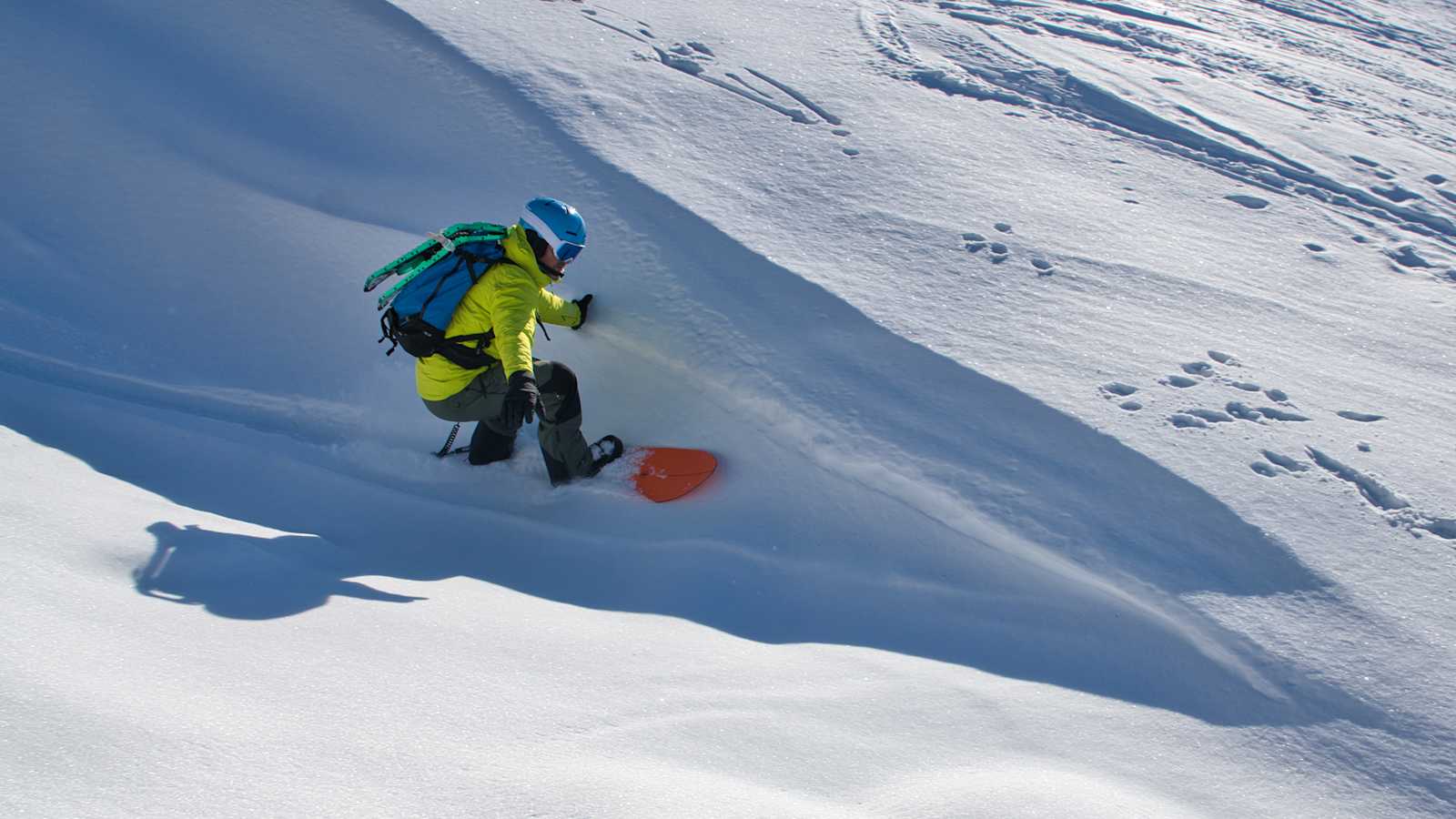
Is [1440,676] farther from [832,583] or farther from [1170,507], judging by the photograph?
[832,583]

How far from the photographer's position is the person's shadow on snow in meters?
3.04

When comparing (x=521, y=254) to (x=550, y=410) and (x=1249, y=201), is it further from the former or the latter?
(x=1249, y=201)

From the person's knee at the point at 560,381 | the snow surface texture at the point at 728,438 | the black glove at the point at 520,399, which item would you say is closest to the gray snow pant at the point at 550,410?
the person's knee at the point at 560,381

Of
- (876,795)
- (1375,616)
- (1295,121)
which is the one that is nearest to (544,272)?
(876,795)

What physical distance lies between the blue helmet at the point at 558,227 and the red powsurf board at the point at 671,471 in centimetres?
99

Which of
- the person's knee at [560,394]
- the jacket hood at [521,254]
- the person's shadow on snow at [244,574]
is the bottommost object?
the person's shadow on snow at [244,574]

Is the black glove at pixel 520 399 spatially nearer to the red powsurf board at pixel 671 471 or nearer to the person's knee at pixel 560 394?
the person's knee at pixel 560 394

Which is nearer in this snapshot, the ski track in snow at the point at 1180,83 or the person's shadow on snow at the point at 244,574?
the person's shadow on snow at the point at 244,574

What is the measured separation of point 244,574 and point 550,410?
145cm

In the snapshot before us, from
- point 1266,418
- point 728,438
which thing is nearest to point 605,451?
point 728,438

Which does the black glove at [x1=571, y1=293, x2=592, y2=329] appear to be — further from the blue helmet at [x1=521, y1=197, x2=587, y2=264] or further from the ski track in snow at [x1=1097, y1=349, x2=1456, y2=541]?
the ski track in snow at [x1=1097, y1=349, x2=1456, y2=541]

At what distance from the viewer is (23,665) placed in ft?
7.02

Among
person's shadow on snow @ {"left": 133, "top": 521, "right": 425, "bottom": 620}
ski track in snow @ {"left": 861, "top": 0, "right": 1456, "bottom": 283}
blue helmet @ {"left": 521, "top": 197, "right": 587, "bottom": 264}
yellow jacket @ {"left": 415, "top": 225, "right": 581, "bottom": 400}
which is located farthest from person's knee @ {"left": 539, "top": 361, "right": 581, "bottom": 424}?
ski track in snow @ {"left": 861, "top": 0, "right": 1456, "bottom": 283}

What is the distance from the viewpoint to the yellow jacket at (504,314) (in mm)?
3936
